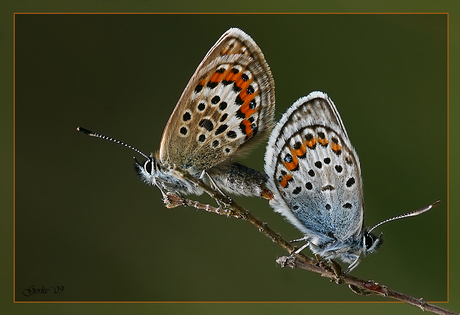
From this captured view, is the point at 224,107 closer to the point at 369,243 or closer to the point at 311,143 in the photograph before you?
the point at 311,143

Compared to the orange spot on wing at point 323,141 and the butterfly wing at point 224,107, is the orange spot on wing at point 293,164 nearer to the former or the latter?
the orange spot on wing at point 323,141

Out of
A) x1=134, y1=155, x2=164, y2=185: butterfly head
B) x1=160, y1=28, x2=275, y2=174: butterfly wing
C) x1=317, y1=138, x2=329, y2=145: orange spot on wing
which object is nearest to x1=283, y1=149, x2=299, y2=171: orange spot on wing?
x1=317, y1=138, x2=329, y2=145: orange spot on wing

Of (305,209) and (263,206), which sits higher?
(263,206)

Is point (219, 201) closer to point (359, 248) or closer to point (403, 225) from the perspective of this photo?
point (359, 248)

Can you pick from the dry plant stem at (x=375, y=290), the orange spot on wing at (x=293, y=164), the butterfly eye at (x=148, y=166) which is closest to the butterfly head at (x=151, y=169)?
the butterfly eye at (x=148, y=166)

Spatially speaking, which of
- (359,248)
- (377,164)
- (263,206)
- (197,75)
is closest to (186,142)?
(197,75)

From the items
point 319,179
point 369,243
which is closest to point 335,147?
point 319,179
